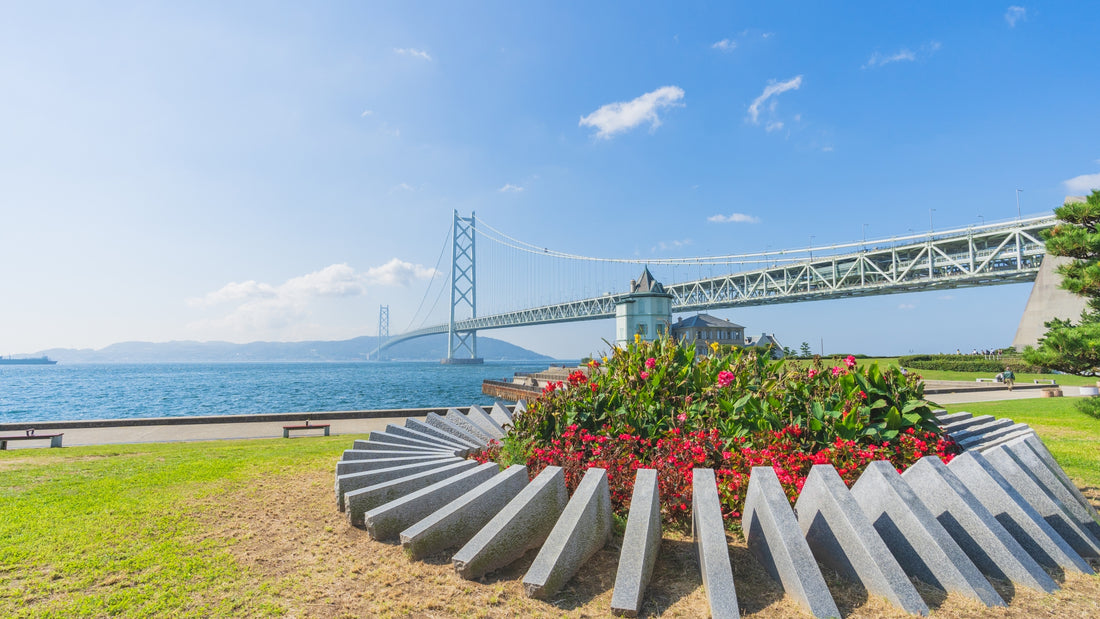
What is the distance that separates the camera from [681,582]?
3113 mm

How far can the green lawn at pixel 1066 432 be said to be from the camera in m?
6.04

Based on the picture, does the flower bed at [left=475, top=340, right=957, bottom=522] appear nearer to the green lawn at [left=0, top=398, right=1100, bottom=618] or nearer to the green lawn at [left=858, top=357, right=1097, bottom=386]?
the green lawn at [left=0, top=398, right=1100, bottom=618]

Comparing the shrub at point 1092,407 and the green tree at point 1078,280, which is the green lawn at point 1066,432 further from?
the green tree at point 1078,280

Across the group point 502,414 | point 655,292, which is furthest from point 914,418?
point 655,292

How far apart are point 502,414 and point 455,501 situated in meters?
2.91

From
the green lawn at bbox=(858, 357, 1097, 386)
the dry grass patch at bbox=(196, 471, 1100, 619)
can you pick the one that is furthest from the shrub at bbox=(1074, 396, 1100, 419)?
the green lawn at bbox=(858, 357, 1097, 386)

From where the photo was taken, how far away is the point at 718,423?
459 centimetres

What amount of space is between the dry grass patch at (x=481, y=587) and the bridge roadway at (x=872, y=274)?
3346 centimetres

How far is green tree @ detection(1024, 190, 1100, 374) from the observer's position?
22.5ft

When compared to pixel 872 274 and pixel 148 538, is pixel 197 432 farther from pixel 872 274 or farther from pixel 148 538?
pixel 872 274

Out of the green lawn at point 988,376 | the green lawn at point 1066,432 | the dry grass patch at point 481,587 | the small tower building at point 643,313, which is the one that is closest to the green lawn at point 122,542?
the dry grass patch at point 481,587

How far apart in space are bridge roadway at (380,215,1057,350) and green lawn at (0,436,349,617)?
1257 inches

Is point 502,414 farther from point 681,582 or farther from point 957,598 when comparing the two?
point 957,598

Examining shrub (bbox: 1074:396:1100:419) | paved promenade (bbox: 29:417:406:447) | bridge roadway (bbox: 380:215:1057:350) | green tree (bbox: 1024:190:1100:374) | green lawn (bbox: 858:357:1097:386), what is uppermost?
bridge roadway (bbox: 380:215:1057:350)
